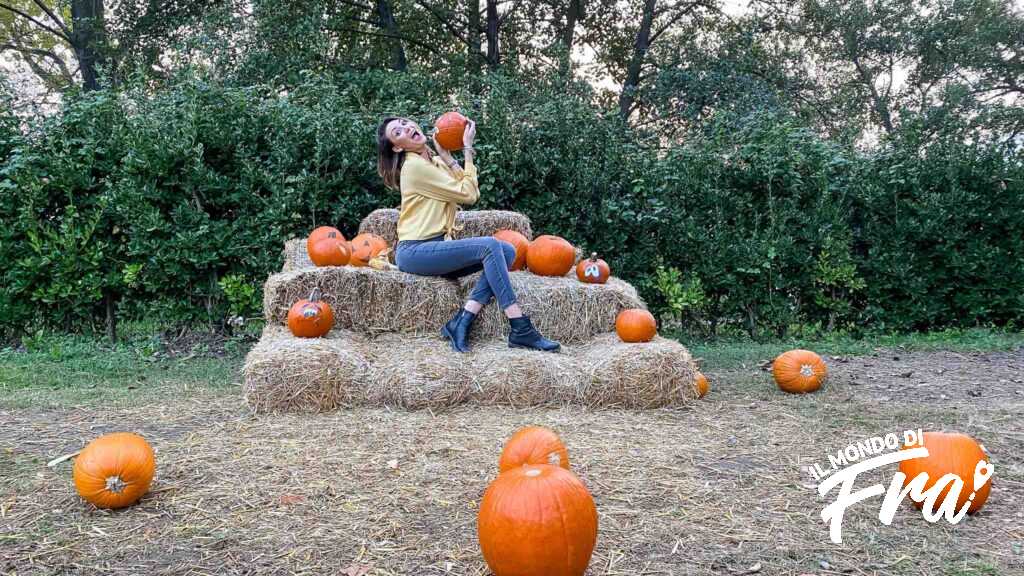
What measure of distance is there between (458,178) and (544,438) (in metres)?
2.87

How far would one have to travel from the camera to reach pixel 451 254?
195 inches

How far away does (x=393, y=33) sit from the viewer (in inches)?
539

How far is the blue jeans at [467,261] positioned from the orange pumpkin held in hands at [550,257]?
0.75 metres

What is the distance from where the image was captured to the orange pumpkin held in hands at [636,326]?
470 centimetres

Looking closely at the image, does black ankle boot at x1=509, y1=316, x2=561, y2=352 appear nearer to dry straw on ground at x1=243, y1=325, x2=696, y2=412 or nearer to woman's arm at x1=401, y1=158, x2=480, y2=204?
dry straw on ground at x1=243, y1=325, x2=696, y2=412

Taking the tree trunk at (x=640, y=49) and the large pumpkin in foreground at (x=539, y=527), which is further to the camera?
the tree trunk at (x=640, y=49)

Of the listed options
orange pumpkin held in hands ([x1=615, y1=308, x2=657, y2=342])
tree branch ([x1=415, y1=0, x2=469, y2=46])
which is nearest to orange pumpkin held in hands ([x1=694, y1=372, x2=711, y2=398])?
orange pumpkin held in hands ([x1=615, y1=308, x2=657, y2=342])

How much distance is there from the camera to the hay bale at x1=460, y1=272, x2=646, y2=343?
5.22 m

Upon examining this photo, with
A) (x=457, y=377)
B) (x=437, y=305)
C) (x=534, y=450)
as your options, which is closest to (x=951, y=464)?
(x=534, y=450)

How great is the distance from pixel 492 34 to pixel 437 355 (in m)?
11.1

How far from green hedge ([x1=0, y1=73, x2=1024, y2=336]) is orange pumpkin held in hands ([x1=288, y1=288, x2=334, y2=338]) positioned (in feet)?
5.96

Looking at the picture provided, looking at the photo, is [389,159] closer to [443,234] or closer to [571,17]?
[443,234]

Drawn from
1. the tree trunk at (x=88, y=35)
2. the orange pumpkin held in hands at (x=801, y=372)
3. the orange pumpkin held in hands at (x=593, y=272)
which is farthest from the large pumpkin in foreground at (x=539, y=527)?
the tree trunk at (x=88, y=35)

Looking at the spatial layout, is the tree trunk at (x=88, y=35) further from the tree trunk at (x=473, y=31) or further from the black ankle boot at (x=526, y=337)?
the black ankle boot at (x=526, y=337)
